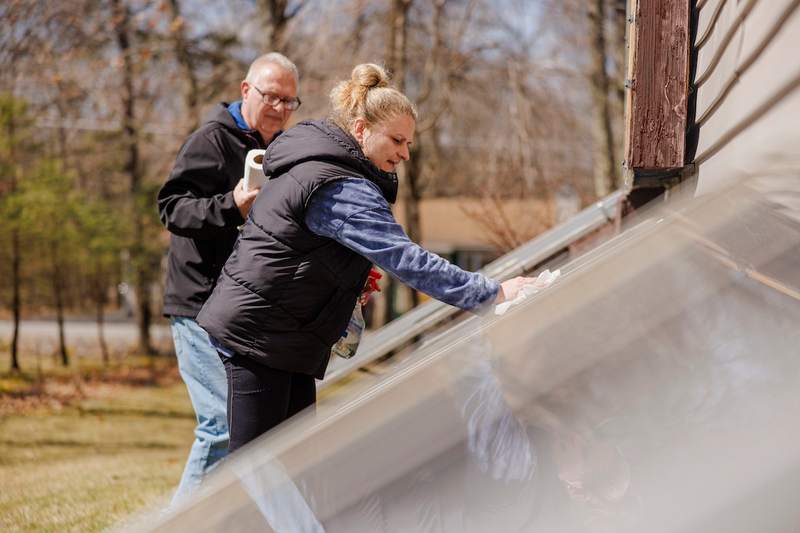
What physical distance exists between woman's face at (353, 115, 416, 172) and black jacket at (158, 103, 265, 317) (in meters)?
0.86

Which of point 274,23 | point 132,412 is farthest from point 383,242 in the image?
point 274,23

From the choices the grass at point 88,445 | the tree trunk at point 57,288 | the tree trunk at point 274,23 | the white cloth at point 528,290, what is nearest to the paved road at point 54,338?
the tree trunk at point 57,288

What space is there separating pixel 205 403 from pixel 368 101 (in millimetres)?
1390

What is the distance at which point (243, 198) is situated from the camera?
3.14 m

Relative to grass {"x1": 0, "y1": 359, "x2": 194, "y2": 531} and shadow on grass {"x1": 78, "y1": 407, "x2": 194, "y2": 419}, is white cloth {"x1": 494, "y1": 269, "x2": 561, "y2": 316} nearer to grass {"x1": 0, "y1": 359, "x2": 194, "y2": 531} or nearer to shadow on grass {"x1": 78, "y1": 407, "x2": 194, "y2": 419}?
grass {"x1": 0, "y1": 359, "x2": 194, "y2": 531}

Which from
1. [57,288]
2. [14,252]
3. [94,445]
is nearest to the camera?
[94,445]

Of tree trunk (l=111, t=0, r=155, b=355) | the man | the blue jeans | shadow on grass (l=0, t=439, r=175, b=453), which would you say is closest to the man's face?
the man

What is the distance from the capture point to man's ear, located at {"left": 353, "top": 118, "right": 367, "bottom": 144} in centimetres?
264

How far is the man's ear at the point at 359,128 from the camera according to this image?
8.68 ft

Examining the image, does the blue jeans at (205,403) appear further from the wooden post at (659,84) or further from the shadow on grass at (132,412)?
the shadow on grass at (132,412)

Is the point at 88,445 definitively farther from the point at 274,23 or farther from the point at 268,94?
the point at 274,23

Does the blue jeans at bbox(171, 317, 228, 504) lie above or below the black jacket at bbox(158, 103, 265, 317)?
below

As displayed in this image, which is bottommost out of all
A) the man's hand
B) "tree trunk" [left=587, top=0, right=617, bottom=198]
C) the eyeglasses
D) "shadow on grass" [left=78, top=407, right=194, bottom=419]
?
"shadow on grass" [left=78, top=407, right=194, bottom=419]

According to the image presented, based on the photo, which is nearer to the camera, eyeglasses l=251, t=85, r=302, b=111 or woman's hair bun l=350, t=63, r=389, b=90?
woman's hair bun l=350, t=63, r=389, b=90
